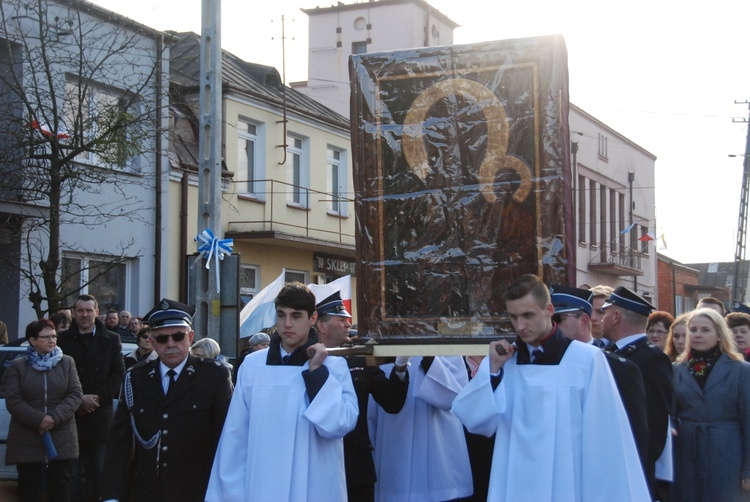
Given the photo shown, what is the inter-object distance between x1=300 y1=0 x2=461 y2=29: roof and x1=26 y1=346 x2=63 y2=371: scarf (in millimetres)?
27359

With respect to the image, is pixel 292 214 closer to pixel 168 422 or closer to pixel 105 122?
pixel 105 122

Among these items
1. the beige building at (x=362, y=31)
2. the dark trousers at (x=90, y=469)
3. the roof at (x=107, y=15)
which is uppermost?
the beige building at (x=362, y=31)

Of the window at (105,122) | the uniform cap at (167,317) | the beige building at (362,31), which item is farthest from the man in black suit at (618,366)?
the beige building at (362,31)

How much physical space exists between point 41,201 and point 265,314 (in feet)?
15.4

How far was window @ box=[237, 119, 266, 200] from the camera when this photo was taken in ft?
75.8

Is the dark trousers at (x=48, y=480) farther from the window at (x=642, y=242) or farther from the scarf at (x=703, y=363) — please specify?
the window at (x=642, y=242)

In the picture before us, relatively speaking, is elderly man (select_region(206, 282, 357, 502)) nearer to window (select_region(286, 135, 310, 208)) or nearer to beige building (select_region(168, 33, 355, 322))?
beige building (select_region(168, 33, 355, 322))

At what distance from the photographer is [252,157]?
23516mm

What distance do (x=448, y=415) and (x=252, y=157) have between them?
17.0 metres

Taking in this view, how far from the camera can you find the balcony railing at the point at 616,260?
39.9 meters

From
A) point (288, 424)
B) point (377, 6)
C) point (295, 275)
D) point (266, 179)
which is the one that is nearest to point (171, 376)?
point (288, 424)

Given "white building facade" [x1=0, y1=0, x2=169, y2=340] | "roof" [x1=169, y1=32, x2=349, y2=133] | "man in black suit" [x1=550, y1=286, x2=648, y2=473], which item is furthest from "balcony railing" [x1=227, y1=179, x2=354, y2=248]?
"man in black suit" [x1=550, y1=286, x2=648, y2=473]

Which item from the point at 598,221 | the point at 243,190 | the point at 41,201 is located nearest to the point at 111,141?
the point at 41,201

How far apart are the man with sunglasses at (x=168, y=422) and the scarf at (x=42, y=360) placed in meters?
4.42
